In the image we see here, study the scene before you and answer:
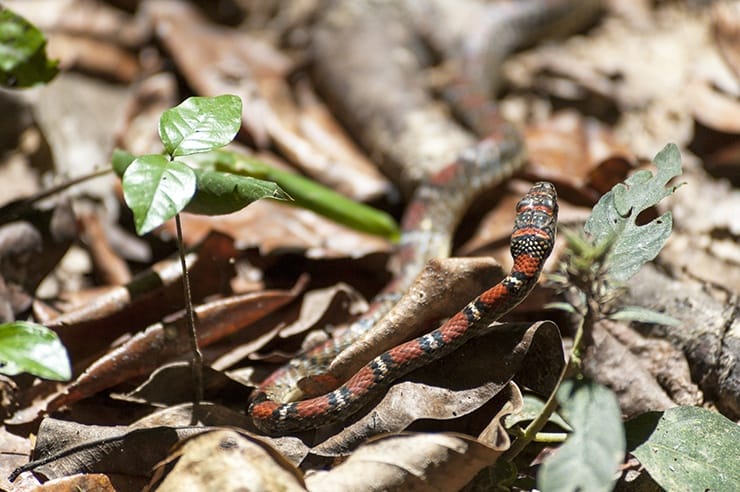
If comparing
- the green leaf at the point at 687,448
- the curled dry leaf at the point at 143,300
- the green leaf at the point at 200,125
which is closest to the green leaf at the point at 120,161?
the curled dry leaf at the point at 143,300

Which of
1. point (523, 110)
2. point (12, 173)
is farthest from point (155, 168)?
point (523, 110)

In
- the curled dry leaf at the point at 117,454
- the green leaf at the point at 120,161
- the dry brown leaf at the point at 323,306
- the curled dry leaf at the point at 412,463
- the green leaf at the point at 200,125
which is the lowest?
the curled dry leaf at the point at 117,454

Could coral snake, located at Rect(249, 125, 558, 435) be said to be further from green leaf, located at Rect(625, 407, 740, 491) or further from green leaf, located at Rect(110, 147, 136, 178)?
green leaf, located at Rect(110, 147, 136, 178)

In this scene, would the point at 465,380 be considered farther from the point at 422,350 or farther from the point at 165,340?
the point at 165,340

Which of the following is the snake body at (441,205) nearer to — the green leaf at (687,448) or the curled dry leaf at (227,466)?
the curled dry leaf at (227,466)

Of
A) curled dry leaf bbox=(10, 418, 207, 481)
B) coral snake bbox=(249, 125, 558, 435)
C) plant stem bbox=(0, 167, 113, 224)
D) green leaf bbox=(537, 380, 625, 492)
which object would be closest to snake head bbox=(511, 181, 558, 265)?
coral snake bbox=(249, 125, 558, 435)

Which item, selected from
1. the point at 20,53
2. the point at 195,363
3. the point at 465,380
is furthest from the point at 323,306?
the point at 20,53

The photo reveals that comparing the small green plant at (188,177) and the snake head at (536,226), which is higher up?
the small green plant at (188,177)

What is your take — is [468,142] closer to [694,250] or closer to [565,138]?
[565,138]
